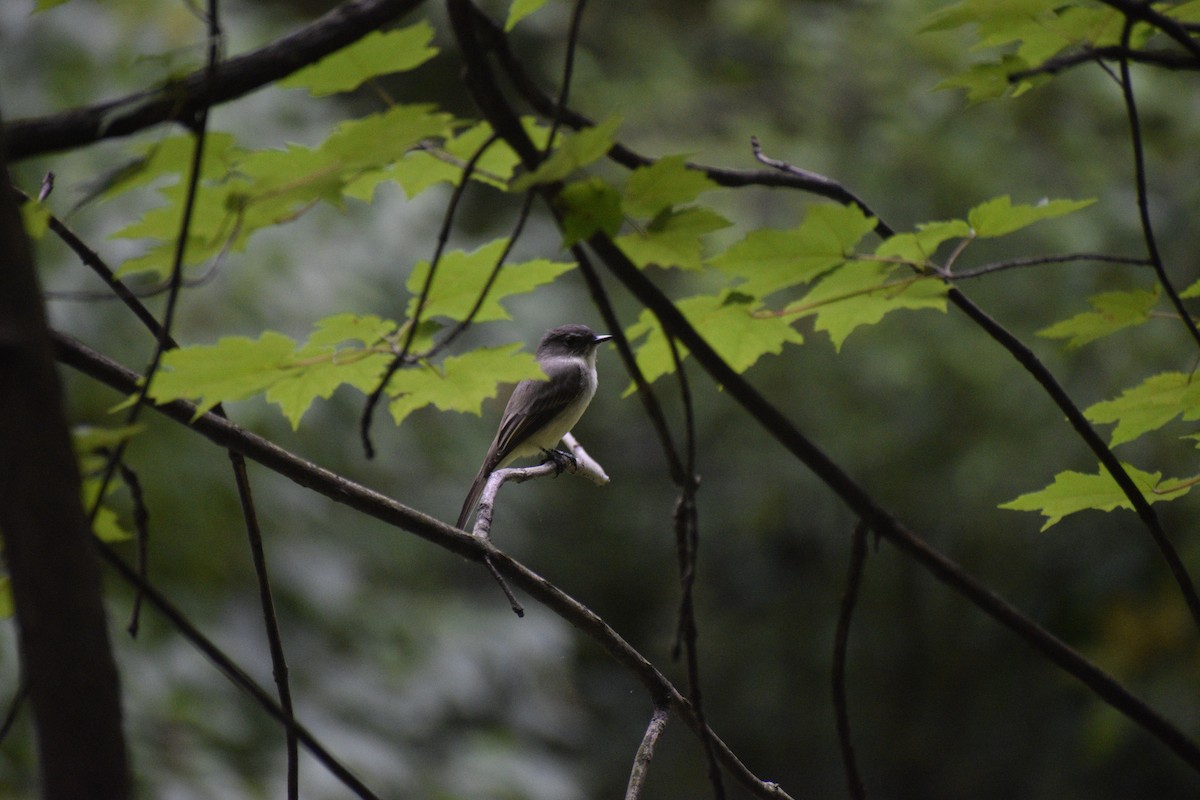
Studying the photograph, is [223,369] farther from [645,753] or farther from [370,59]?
[645,753]

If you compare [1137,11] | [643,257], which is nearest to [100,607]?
[643,257]

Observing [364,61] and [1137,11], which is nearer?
[1137,11]

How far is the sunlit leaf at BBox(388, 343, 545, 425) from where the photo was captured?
43.1 inches

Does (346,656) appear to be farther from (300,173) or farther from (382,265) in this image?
(300,173)

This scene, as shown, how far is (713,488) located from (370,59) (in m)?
6.29

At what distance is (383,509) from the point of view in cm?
110

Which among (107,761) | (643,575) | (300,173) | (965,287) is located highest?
(643,575)

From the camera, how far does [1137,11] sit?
0.81 m

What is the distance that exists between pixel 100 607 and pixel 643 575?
726cm

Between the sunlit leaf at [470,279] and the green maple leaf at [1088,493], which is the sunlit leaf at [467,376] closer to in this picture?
the sunlit leaf at [470,279]

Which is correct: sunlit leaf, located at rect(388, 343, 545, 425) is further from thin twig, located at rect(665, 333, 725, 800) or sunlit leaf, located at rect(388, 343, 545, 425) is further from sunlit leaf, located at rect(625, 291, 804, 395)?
thin twig, located at rect(665, 333, 725, 800)

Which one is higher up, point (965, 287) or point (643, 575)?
point (643, 575)

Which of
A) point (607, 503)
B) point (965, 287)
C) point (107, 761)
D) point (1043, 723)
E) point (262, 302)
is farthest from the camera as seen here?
point (607, 503)

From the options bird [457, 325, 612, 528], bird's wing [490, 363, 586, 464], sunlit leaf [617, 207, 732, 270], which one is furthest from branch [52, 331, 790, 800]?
bird's wing [490, 363, 586, 464]
